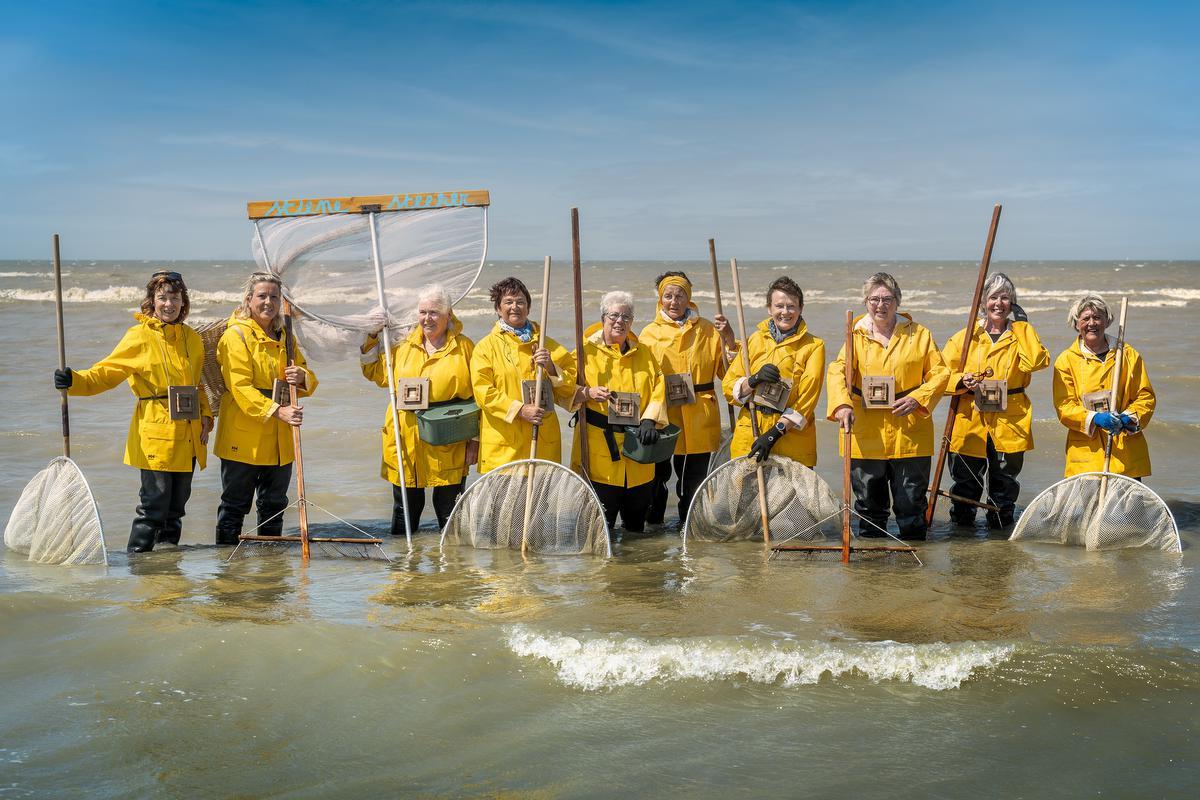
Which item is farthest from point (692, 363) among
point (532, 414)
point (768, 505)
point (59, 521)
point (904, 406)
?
point (59, 521)

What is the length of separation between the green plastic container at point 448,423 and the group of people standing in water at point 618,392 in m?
0.08

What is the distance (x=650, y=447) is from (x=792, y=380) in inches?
36.1

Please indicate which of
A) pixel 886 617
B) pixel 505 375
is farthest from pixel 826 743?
pixel 505 375

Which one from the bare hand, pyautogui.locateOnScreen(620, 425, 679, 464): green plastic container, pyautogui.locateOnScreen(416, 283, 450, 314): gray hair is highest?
pyautogui.locateOnScreen(416, 283, 450, 314): gray hair

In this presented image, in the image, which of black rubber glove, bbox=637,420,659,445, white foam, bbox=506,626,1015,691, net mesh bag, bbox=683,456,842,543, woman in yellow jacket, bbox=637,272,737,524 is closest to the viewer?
white foam, bbox=506,626,1015,691

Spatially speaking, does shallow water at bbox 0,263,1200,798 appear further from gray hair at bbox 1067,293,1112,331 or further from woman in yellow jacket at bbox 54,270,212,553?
gray hair at bbox 1067,293,1112,331

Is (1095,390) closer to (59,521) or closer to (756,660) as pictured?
(756,660)

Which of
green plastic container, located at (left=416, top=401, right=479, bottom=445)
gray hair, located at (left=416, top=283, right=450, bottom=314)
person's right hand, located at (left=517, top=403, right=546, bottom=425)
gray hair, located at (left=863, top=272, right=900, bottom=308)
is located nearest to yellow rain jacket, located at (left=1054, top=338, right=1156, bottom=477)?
gray hair, located at (left=863, top=272, right=900, bottom=308)

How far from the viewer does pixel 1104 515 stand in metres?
5.79

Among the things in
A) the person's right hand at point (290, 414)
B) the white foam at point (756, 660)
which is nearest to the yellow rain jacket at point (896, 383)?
the white foam at point (756, 660)

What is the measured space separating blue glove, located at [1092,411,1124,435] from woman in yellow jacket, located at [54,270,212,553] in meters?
5.03

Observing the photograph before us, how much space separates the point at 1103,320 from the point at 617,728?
4.06m

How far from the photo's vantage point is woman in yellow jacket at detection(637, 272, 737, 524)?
6.12m

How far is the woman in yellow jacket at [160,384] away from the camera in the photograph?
5523 mm
